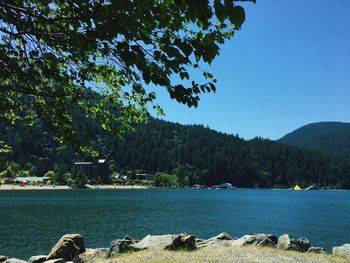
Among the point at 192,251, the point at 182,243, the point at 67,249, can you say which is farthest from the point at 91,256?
the point at 192,251

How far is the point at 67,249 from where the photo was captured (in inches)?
973

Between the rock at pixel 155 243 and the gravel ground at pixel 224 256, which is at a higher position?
the rock at pixel 155 243

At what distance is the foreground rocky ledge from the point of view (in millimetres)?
20000

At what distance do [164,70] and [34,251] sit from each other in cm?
3509

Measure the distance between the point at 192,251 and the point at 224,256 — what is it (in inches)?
92.5

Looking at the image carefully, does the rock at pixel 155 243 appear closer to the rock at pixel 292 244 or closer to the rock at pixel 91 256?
the rock at pixel 91 256

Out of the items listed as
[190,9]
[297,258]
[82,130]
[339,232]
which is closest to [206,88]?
[190,9]

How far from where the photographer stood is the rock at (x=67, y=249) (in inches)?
950

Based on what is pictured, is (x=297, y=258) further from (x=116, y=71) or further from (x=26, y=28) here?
(x=26, y=28)

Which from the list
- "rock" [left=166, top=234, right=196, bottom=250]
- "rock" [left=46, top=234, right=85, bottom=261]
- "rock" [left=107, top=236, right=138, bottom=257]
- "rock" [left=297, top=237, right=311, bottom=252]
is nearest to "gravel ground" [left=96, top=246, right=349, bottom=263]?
"rock" [left=166, top=234, right=196, bottom=250]

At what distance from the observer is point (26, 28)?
308 inches

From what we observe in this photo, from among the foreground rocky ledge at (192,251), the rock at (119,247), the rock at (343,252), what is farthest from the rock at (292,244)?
the rock at (119,247)

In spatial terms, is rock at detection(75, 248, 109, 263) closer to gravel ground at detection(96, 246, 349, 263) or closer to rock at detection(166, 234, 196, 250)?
gravel ground at detection(96, 246, 349, 263)

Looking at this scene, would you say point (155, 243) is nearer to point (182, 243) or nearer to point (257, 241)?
point (182, 243)
